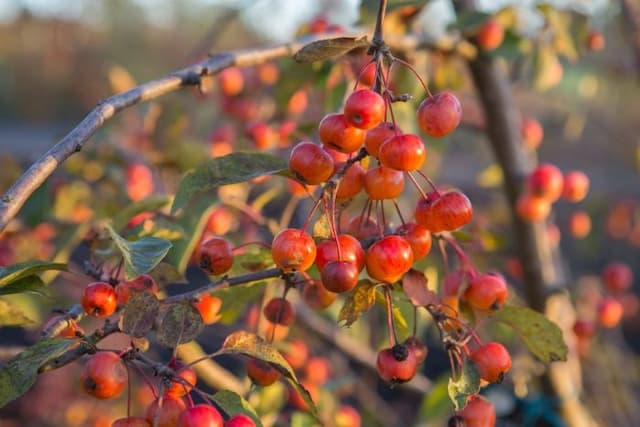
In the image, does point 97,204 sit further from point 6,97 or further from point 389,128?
point 6,97

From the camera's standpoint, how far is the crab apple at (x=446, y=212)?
69 centimetres

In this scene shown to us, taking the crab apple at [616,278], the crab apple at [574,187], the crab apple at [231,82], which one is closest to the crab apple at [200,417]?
the crab apple at [574,187]

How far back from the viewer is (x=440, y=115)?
69 cm

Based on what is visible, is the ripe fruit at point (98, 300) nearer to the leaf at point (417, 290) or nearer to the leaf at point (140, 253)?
the leaf at point (140, 253)

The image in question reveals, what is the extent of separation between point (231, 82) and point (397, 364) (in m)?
1.17

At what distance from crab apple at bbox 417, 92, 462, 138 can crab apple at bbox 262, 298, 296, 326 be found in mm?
248

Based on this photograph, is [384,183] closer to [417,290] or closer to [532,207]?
[417,290]

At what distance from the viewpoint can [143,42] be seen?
9688 mm

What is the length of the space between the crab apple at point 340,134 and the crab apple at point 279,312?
0.21 m

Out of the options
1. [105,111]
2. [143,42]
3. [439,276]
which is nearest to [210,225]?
[439,276]

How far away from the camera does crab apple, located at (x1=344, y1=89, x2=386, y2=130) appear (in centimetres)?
63

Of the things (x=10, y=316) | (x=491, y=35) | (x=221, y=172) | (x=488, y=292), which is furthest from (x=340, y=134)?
(x=491, y=35)

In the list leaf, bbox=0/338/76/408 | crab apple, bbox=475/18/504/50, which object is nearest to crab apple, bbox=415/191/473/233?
leaf, bbox=0/338/76/408

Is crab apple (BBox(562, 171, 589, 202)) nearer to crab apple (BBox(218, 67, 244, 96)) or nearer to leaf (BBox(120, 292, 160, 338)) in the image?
crab apple (BBox(218, 67, 244, 96))
